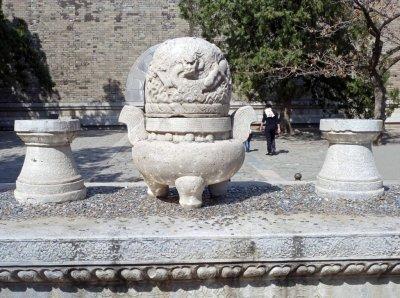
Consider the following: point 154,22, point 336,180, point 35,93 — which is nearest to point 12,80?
point 35,93

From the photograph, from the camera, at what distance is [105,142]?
1489cm

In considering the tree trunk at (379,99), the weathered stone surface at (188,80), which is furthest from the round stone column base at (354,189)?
the tree trunk at (379,99)

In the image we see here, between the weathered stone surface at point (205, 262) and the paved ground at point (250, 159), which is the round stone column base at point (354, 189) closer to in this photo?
the weathered stone surface at point (205, 262)

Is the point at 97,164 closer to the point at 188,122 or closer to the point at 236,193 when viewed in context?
the point at 236,193

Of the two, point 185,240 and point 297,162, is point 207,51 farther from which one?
point 297,162

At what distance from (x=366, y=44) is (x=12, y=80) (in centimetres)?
1270

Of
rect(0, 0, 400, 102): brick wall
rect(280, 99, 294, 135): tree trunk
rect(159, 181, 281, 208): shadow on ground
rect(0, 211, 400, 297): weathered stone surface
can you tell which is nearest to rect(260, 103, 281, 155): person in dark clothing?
rect(280, 99, 294, 135): tree trunk

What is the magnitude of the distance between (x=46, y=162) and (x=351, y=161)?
2690 mm

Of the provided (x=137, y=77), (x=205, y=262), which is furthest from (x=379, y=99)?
(x=205, y=262)

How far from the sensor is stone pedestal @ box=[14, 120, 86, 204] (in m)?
4.01

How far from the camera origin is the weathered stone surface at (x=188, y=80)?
3.75 metres

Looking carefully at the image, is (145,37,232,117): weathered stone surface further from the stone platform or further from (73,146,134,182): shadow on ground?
(73,146,134,182): shadow on ground

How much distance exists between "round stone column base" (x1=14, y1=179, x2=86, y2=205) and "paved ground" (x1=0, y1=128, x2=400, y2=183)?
4.04 meters

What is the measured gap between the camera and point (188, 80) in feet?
12.3
